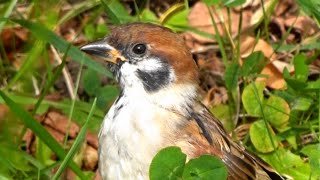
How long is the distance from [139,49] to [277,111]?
96cm

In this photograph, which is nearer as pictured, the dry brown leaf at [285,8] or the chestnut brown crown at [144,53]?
the chestnut brown crown at [144,53]

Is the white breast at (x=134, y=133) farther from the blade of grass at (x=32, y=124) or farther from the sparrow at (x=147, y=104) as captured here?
the blade of grass at (x=32, y=124)

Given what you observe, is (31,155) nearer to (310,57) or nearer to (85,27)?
(85,27)

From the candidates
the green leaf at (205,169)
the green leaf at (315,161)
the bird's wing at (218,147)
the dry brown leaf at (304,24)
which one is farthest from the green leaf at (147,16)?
the green leaf at (205,169)

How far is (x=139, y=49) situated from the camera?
312cm

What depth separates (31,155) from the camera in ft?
12.6

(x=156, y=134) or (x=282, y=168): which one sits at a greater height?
(x=156, y=134)

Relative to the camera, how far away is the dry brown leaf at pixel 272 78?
421cm

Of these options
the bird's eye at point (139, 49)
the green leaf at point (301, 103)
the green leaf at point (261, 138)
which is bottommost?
the green leaf at point (261, 138)

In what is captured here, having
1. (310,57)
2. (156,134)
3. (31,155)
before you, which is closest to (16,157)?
(31,155)

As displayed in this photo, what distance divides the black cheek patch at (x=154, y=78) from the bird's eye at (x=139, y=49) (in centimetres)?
6

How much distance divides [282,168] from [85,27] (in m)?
1.23

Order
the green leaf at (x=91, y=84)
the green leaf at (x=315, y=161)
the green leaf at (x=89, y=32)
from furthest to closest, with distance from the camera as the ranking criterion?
1. the green leaf at (x=89, y=32)
2. the green leaf at (x=91, y=84)
3. the green leaf at (x=315, y=161)

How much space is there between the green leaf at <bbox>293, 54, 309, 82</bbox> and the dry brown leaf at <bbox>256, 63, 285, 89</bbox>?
0.76 feet
